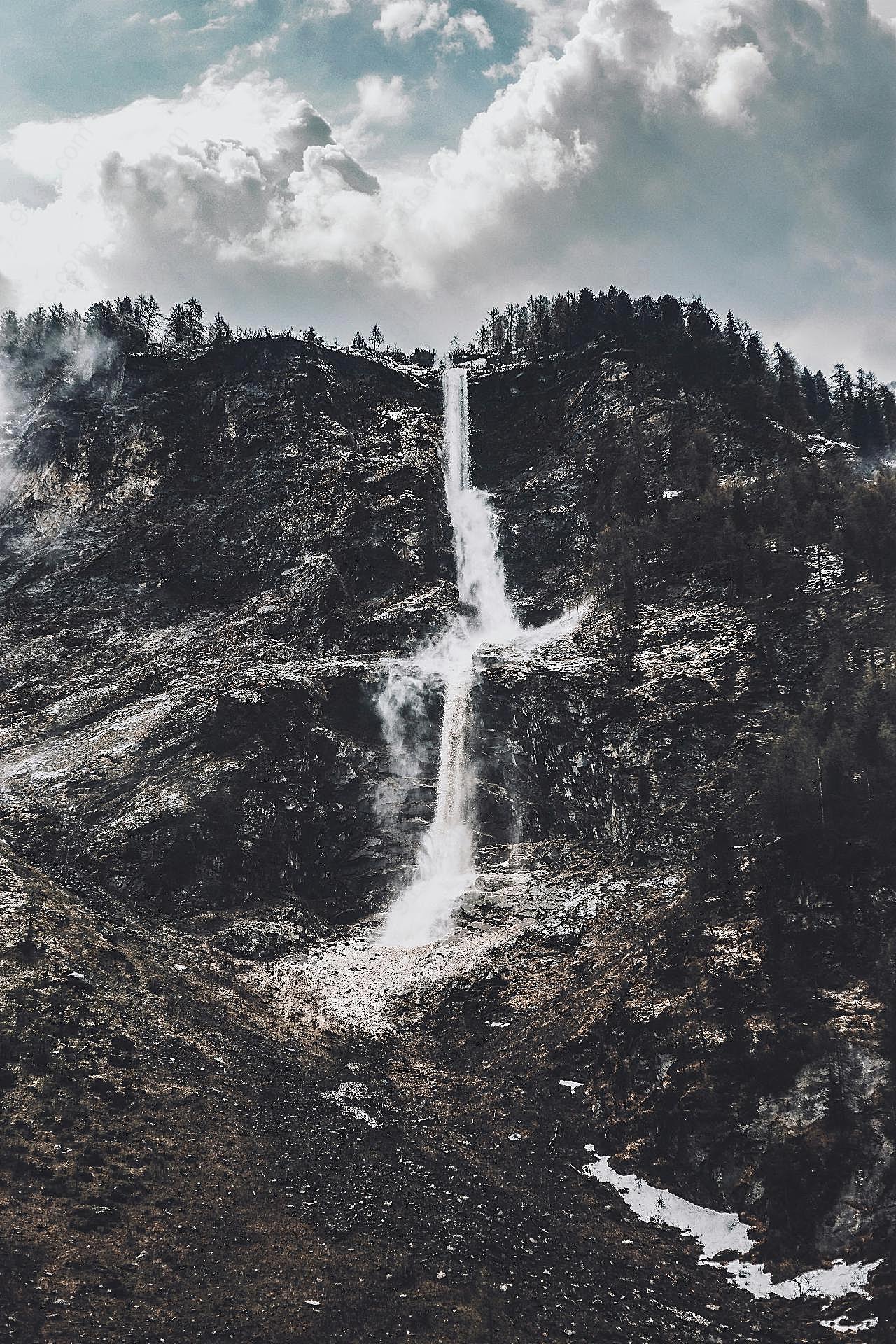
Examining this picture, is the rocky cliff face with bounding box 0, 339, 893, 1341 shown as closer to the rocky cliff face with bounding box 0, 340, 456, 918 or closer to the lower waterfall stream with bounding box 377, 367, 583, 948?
the rocky cliff face with bounding box 0, 340, 456, 918

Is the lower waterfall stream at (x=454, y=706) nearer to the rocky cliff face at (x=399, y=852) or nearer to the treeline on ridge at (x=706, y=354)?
the rocky cliff face at (x=399, y=852)

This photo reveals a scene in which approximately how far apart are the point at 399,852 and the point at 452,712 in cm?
1378

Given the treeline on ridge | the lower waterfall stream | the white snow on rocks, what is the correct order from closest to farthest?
the white snow on rocks → the lower waterfall stream → the treeline on ridge

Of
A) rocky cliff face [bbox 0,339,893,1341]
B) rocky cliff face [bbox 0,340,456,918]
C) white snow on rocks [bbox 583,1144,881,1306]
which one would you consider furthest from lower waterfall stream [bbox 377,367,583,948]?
white snow on rocks [bbox 583,1144,881,1306]

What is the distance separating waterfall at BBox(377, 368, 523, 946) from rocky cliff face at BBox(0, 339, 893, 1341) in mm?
1537

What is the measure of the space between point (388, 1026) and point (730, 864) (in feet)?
65.5

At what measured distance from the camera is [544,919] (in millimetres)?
47844

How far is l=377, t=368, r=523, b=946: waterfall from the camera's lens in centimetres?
5309

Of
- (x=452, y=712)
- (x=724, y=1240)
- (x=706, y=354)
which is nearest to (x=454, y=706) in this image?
(x=452, y=712)

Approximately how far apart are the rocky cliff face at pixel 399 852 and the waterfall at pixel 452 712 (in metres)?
1.54

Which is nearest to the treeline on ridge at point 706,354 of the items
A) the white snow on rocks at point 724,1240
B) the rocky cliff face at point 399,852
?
the rocky cliff face at point 399,852

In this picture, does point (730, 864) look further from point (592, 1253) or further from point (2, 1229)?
point (2, 1229)

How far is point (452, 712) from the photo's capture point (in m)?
66.2

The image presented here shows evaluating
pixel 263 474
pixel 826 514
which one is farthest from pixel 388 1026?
pixel 263 474
